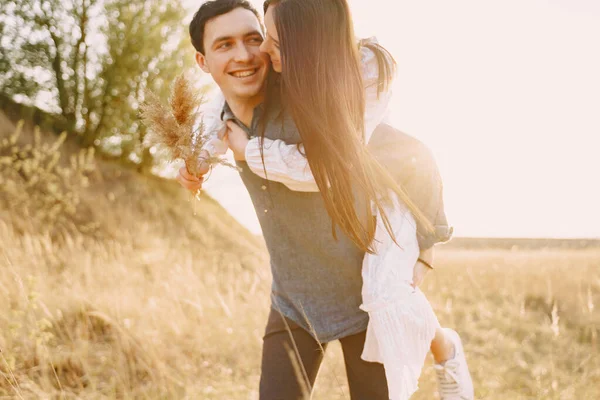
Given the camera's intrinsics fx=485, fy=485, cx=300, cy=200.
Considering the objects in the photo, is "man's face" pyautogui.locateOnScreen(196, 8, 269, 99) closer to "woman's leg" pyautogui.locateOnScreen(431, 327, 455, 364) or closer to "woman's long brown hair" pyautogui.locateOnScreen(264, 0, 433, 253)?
"woman's long brown hair" pyautogui.locateOnScreen(264, 0, 433, 253)

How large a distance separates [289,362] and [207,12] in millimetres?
1530

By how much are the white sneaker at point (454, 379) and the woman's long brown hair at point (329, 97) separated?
2.94 feet

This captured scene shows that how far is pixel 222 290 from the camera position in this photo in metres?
6.63

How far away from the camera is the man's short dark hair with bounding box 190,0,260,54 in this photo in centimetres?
206

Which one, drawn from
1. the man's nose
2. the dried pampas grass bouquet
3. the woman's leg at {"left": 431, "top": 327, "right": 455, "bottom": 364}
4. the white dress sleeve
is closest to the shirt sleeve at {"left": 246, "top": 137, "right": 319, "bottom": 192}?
the white dress sleeve

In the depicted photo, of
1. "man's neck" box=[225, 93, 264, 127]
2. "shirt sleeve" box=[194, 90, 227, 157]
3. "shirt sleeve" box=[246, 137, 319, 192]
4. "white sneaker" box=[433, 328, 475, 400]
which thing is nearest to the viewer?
"shirt sleeve" box=[246, 137, 319, 192]

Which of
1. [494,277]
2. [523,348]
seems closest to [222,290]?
[523,348]

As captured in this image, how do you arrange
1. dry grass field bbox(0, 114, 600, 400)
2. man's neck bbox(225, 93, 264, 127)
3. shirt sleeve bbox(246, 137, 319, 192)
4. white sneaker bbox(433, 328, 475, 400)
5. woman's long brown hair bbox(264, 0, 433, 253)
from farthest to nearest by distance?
1. dry grass field bbox(0, 114, 600, 400)
2. white sneaker bbox(433, 328, 475, 400)
3. man's neck bbox(225, 93, 264, 127)
4. shirt sleeve bbox(246, 137, 319, 192)
5. woman's long brown hair bbox(264, 0, 433, 253)

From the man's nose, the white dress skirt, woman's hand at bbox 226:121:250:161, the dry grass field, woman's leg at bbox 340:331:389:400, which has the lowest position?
the dry grass field

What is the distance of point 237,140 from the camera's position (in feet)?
6.27

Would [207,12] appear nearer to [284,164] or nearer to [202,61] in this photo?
[202,61]

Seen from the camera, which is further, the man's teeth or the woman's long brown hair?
the man's teeth

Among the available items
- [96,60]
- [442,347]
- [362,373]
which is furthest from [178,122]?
[96,60]

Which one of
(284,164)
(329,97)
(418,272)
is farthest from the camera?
(418,272)
